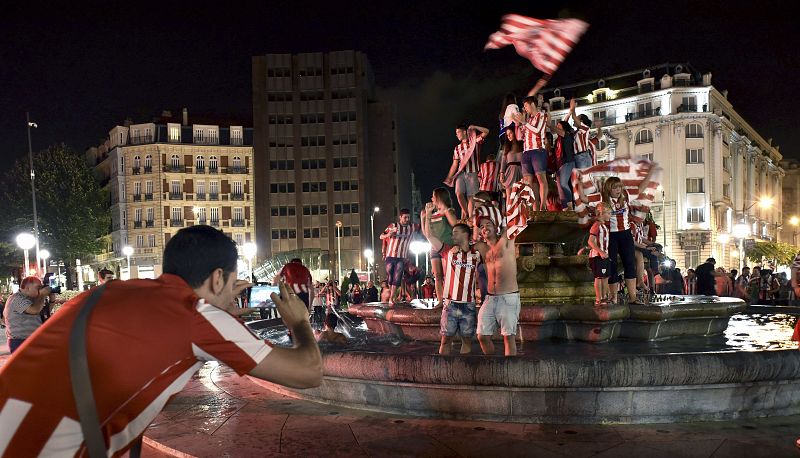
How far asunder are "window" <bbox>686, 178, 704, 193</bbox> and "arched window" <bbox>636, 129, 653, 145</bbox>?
17.9 feet

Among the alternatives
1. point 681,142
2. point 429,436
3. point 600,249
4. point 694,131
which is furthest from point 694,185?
point 429,436

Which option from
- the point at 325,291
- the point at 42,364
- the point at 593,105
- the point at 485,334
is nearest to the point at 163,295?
the point at 42,364

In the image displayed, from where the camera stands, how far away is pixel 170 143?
245 feet

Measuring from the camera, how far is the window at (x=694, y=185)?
65.2 m

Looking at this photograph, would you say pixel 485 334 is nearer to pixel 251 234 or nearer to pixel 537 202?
pixel 537 202

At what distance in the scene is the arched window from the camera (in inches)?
2621

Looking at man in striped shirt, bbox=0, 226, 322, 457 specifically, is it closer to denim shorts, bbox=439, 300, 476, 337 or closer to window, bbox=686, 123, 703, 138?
denim shorts, bbox=439, 300, 476, 337

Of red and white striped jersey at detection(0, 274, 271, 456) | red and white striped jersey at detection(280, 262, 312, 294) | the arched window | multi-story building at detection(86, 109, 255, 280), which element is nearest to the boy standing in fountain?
red and white striped jersey at detection(280, 262, 312, 294)

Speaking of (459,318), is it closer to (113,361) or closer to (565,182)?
(565,182)

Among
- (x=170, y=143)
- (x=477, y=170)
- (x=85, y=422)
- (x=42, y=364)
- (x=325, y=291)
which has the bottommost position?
(x=325, y=291)

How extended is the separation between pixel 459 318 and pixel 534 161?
423cm

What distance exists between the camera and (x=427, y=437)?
5816 mm

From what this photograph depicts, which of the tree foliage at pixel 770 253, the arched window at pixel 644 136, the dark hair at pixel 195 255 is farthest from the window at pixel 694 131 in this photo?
the dark hair at pixel 195 255

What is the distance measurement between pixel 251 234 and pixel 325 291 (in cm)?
5851
